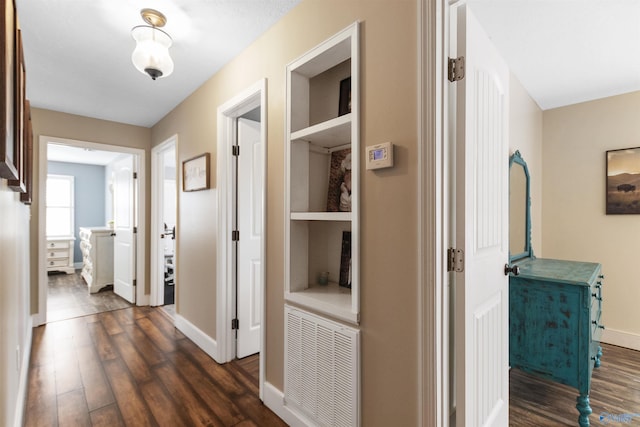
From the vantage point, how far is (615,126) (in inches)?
114

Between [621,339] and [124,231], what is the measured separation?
5.83 m

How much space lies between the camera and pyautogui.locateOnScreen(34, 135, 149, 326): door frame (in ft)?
11.2

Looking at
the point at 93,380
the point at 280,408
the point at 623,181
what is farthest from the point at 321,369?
the point at 623,181

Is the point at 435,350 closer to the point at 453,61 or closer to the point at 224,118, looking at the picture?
the point at 453,61

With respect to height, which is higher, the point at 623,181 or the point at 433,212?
the point at 623,181

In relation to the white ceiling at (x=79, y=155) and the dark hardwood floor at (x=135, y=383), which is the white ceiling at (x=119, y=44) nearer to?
the dark hardwood floor at (x=135, y=383)

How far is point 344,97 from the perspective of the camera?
5.69 feet

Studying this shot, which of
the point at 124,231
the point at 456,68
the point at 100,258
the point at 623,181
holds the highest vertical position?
the point at 456,68

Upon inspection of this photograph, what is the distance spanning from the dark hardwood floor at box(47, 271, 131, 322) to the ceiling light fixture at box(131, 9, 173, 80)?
11.1 feet

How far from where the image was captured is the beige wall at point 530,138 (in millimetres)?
2514

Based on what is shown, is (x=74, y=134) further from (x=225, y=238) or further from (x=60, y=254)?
(x=60, y=254)

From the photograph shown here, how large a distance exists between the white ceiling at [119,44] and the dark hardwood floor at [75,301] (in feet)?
8.19

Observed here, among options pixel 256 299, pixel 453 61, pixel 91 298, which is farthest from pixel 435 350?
pixel 91 298

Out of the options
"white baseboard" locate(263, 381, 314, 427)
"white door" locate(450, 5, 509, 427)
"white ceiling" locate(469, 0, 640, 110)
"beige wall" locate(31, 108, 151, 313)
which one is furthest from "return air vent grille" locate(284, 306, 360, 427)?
"beige wall" locate(31, 108, 151, 313)
